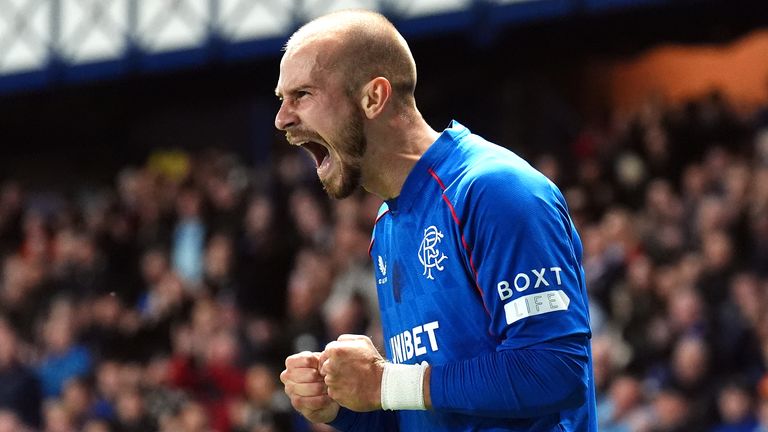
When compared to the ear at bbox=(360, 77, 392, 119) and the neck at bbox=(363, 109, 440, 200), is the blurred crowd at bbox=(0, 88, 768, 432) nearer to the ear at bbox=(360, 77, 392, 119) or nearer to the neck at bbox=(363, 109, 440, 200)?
the neck at bbox=(363, 109, 440, 200)

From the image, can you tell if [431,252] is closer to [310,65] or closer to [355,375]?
[355,375]

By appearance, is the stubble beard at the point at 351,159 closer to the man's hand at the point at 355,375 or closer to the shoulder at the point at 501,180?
the shoulder at the point at 501,180

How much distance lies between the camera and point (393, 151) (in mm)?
3213

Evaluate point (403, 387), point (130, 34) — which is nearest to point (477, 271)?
point (403, 387)

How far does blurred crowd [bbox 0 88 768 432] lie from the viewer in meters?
9.34

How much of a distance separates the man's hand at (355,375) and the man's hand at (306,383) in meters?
0.14

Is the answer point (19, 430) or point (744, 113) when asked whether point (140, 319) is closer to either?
point (19, 430)

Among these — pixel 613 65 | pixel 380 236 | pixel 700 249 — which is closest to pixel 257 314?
pixel 700 249

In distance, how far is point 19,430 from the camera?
11812 millimetres

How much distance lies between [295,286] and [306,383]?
28.0 feet

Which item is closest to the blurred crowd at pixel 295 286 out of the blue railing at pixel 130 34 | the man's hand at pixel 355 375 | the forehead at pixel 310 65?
the blue railing at pixel 130 34

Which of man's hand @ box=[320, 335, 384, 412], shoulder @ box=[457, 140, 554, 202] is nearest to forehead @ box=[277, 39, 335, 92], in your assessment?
shoulder @ box=[457, 140, 554, 202]

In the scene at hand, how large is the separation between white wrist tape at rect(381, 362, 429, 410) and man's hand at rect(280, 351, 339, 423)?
0.24 meters

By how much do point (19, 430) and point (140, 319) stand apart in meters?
1.76
